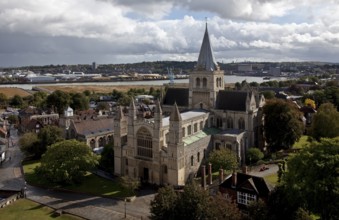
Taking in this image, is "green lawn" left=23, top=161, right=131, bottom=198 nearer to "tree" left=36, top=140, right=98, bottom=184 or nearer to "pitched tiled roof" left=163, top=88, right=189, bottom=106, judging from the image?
"tree" left=36, top=140, right=98, bottom=184

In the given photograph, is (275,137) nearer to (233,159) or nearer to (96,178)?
(233,159)

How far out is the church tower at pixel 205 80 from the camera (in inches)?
2371

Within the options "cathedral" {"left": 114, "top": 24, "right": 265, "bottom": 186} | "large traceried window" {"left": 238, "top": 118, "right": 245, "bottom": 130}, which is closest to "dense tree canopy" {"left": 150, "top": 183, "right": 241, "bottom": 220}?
"cathedral" {"left": 114, "top": 24, "right": 265, "bottom": 186}

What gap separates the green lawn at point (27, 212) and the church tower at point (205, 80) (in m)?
30.7

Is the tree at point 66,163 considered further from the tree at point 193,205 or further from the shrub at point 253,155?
the shrub at point 253,155

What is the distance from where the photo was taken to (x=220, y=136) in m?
55.0

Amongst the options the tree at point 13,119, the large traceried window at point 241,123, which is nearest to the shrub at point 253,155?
the large traceried window at point 241,123

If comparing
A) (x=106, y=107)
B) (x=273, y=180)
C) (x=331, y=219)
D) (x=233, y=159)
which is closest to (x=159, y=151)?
(x=233, y=159)

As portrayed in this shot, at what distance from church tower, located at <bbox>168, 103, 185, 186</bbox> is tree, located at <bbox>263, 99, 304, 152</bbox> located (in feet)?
64.0

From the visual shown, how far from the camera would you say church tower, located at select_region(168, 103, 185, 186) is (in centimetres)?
4581

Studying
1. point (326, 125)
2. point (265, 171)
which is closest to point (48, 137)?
point (265, 171)

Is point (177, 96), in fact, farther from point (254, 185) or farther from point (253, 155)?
point (254, 185)

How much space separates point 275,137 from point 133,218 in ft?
102

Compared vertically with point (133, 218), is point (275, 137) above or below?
above
